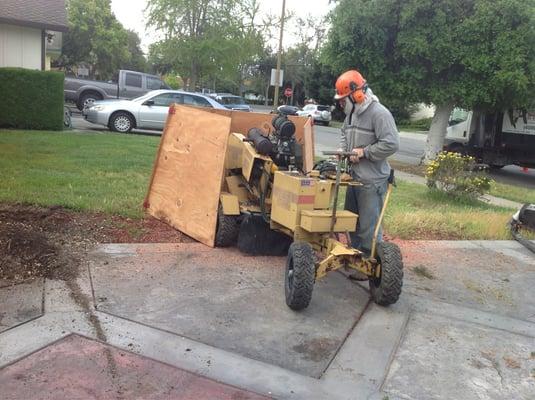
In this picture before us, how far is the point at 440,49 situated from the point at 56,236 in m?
10.1

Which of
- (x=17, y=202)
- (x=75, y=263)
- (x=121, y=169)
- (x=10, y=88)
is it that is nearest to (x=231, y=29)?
(x=10, y=88)

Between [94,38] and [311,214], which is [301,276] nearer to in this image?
[311,214]

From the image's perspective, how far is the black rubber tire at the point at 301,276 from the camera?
4.37 meters

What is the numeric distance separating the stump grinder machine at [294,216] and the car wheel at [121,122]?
35.8ft

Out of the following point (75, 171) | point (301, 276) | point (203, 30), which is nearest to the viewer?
point (301, 276)

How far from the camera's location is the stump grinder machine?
458cm

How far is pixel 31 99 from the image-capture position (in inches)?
576

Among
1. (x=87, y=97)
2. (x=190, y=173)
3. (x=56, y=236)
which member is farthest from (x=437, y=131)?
(x=87, y=97)

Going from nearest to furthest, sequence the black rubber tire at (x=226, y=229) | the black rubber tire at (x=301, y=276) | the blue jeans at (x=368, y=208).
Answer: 1. the black rubber tire at (x=301, y=276)
2. the blue jeans at (x=368, y=208)
3. the black rubber tire at (x=226, y=229)

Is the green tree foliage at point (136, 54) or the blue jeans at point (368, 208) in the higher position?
the green tree foliage at point (136, 54)

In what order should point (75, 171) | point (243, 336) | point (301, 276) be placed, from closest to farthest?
point (243, 336), point (301, 276), point (75, 171)

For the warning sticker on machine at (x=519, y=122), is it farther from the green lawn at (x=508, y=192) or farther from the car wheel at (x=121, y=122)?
the car wheel at (x=121, y=122)

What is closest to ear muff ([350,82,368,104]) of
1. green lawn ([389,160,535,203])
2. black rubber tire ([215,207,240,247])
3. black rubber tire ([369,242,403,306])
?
black rubber tire ([369,242,403,306])

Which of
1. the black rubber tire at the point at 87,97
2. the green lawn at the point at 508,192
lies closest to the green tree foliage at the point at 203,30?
the black rubber tire at the point at 87,97
